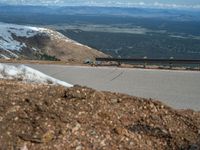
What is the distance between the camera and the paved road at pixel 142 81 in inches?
631

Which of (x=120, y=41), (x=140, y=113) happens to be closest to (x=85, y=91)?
(x=140, y=113)

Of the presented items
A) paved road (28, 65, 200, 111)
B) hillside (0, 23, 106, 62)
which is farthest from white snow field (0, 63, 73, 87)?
hillside (0, 23, 106, 62)

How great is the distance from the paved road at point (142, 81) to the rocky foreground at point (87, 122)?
604 cm

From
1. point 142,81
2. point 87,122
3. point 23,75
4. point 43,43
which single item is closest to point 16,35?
point 43,43

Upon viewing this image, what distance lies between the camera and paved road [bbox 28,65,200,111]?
16016 mm

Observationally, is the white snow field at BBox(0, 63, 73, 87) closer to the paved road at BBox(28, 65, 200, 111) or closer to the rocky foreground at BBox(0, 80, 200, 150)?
the rocky foreground at BBox(0, 80, 200, 150)

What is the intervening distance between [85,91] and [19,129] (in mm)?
1607

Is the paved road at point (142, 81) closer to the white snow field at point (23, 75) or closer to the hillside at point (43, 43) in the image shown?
the white snow field at point (23, 75)

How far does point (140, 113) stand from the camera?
8.20m

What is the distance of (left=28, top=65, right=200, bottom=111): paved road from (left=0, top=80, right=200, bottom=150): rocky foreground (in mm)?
6037

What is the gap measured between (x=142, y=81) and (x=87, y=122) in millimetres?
11897

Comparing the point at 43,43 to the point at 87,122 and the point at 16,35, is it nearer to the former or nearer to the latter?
the point at 16,35

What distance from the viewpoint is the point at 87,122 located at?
25.1 feet

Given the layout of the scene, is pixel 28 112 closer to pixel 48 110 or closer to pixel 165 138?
pixel 48 110
